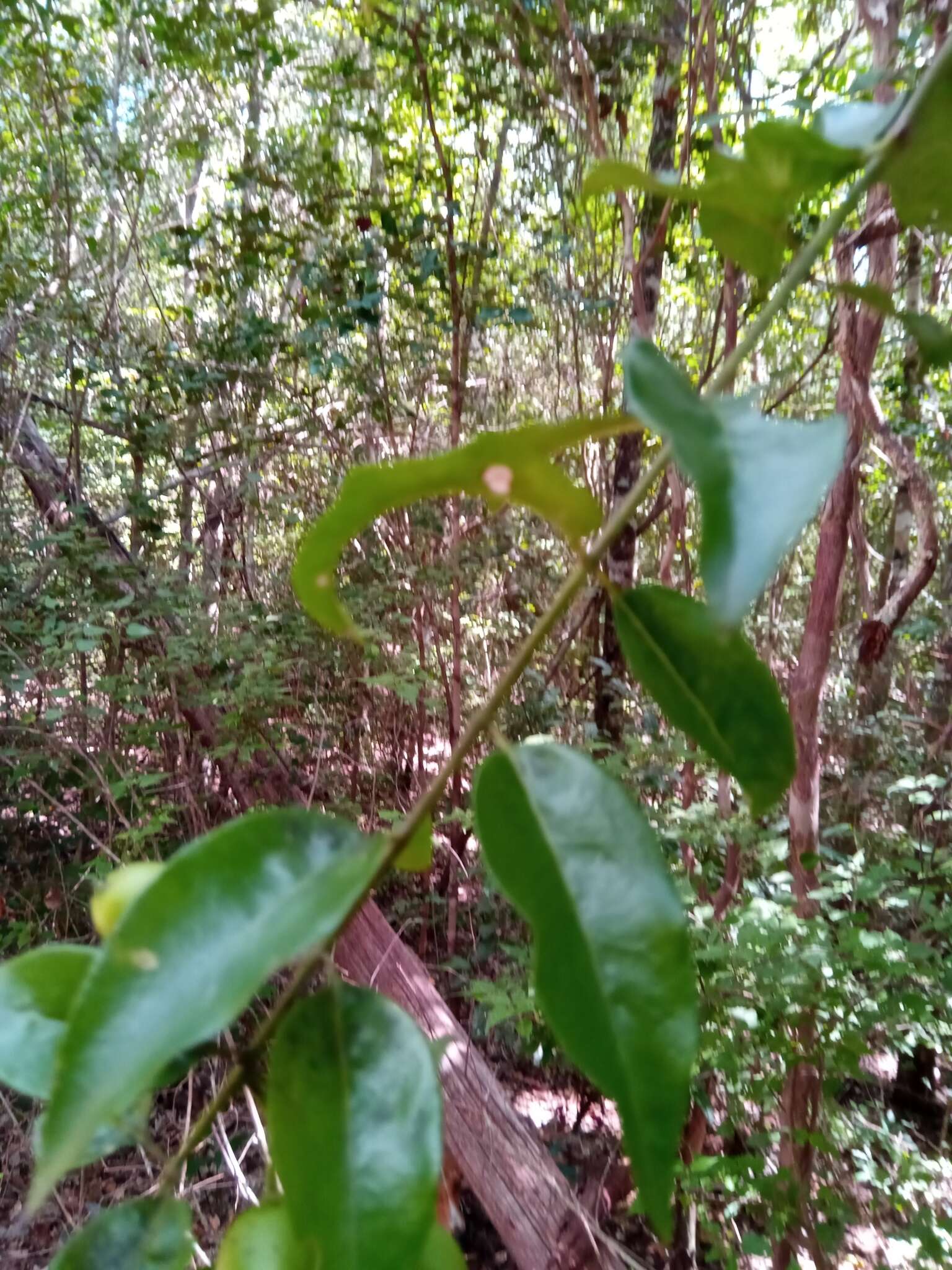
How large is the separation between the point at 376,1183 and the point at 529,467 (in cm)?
22

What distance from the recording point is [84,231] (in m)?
2.97

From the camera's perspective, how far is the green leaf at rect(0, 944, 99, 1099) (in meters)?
0.29

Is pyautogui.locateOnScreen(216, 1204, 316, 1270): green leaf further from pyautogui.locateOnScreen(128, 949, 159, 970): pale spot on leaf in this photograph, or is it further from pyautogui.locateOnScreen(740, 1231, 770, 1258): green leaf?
pyautogui.locateOnScreen(740, 1231, 770, 1258): green leaf

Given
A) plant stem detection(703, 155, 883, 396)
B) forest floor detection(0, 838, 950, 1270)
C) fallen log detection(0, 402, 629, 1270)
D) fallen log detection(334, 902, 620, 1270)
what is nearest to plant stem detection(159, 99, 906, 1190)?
plant stem detection(703, 155, 883, 396)

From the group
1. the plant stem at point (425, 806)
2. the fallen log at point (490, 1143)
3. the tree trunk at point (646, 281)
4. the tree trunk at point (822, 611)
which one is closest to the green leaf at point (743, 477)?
the plant stem at point (425, 806)

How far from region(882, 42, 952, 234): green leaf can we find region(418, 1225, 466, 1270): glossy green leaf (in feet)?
1.40

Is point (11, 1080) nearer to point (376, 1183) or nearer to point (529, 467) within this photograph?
point (376, 1183)

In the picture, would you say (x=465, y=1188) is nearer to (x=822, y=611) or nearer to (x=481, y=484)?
(x=822, y=611)

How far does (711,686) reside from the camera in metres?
0.29

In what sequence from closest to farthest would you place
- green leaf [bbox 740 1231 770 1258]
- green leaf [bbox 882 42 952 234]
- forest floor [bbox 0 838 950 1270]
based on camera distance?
green leaf [bbox 882 42 952 234]
green leaf [bbox 740 1231 770 1258]
forest floor [bbox 0 838 950 1270]

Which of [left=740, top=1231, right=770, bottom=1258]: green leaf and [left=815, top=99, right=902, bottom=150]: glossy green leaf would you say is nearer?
[left=815, top=99, right=902, bottom=150]: glossy green leaf

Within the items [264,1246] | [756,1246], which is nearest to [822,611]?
[756,1246]

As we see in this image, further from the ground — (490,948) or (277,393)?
(277,393)

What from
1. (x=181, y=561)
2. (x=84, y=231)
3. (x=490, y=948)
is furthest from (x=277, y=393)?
(x=490, y=948)
